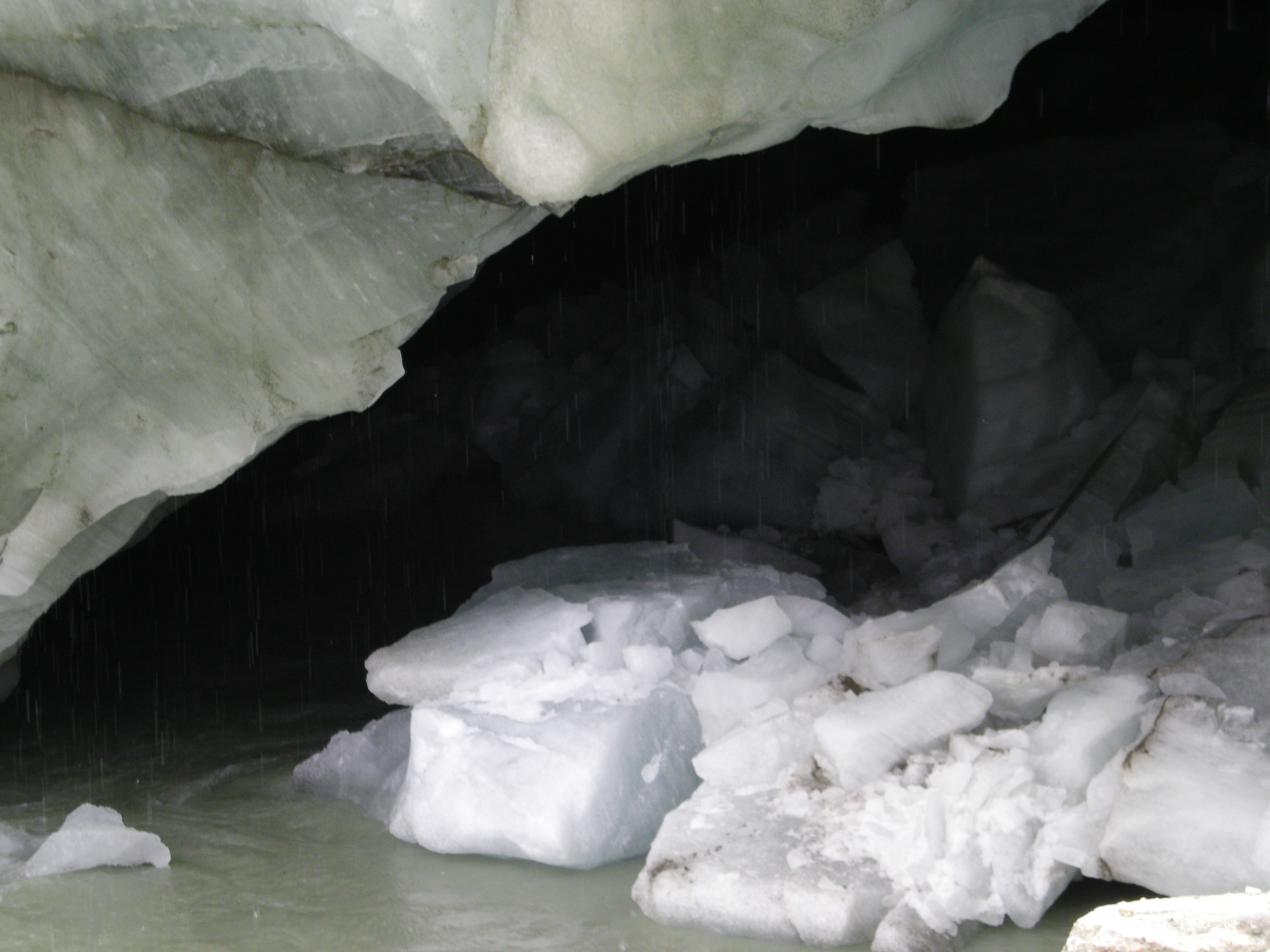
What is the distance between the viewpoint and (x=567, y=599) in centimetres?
380

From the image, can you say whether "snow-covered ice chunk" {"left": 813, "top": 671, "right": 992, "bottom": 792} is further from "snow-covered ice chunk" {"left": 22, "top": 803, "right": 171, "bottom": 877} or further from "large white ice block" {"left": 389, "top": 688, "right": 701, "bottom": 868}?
A: "snow-covered ice chunk" {"left": 22, "top": 803, "right": 171, "bottom": 877}

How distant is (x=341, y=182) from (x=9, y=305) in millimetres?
899

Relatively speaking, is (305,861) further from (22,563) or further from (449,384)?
(449,384)

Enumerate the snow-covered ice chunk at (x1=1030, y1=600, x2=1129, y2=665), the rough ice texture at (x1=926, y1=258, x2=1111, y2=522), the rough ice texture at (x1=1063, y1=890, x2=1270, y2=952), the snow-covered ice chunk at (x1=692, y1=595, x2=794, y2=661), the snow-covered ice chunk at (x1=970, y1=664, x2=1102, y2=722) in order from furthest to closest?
the rough ice texture at (x1=926, y1=258, x2=1111, y2=522) → the snow-covered ice chunk at (x1=692, y1=595, x2=794, y2=661) → the snow-covered ice chunk at (x1=1030, y1=600, x2=1129, y2=665) → the snow-covered ice chunk at (x1=970, y1=664, x2=1102, y2=722) → the rough ice texture at (x1=1063, y1=890, x2=1270, y2=952)

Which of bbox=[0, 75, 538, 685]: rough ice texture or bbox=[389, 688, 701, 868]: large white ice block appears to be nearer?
bbox=[389, 688, 701, 868]: large white ice block

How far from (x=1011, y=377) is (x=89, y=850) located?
13.6ft

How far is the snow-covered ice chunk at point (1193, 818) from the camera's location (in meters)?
2.18

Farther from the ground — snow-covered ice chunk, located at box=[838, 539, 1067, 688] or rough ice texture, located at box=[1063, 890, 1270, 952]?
snow-covered ice chunk, located at box=[838, 539, 1067, 688]

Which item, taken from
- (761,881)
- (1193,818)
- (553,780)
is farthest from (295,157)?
(1193,818)

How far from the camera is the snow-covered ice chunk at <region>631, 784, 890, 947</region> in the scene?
2.37 meters

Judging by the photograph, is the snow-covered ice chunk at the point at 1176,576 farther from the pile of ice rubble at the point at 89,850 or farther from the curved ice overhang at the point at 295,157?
the pile of ice rubble at the point at 89,850

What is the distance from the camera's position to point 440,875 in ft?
9.67

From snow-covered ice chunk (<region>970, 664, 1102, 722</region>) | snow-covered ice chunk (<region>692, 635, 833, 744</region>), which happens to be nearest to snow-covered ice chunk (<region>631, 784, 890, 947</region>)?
snow-covered ice chunk (<region>692, 635, 833, 744</region>)

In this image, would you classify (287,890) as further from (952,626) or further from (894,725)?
(952,626)
